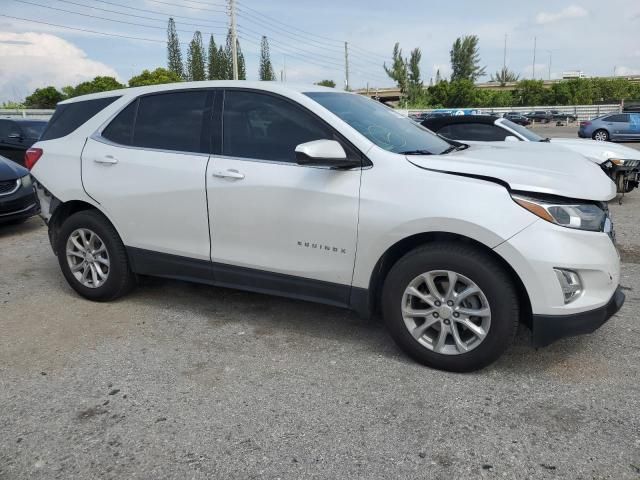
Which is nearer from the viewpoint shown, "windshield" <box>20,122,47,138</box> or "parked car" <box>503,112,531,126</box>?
"windshield" <box>20,122,47,138</box>

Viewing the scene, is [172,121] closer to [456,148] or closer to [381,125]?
[381,125]

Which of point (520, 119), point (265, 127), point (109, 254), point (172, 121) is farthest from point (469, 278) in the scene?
point (520, 119)

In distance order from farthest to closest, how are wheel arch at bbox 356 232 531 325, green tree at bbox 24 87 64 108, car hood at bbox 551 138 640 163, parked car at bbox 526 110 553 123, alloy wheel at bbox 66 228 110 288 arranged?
green tree at bbox 24 87 64 108 < parked car at bbox 526 110 553 123 < car hood at bbox 551 138 640 163 < alloy wheel at bbox 66 228 110 288 < wheel arch at bbox 356 232 531 325

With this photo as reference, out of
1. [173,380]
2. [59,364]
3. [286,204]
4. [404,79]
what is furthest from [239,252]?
[404,79]

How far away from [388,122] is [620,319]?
7.46ft

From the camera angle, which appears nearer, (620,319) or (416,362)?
(416,362)

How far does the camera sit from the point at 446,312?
10.2 ft

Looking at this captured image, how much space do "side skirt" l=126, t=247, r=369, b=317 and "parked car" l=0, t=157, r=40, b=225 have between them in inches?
153

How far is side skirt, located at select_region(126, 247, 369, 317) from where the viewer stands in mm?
3441

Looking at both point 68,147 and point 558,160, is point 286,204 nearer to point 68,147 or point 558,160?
point 558,160

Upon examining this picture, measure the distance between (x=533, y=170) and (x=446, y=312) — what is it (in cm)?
96

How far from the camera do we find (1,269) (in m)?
5.68

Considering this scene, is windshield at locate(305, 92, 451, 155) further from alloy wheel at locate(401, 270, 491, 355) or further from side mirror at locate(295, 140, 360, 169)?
alloy wheel at locate(401, 270, 491, 355)

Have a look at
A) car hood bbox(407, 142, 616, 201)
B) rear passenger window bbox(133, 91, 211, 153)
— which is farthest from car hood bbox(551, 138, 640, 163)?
rear passenger window bbox(133, 91, 211, 153)
